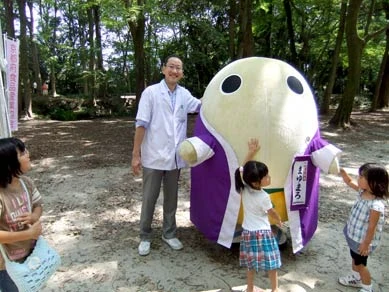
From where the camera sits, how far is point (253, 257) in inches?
111

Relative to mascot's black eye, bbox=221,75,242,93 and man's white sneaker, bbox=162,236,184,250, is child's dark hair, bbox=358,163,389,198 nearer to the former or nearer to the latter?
mascot's black eye, bbox=221,75,242,93

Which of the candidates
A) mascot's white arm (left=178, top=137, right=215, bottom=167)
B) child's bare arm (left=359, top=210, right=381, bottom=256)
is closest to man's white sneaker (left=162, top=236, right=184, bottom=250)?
mascot's white arm (left=178, top=137, right=215, bottom=167)

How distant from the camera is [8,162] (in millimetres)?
1962

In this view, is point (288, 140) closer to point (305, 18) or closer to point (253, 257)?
point (253, 257)

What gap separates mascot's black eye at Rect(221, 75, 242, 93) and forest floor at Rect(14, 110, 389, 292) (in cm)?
157

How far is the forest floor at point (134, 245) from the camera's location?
127 inches

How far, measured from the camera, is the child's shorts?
9.20ft

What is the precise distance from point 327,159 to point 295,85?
737mm

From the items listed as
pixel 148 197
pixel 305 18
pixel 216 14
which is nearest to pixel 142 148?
pixel 148 197

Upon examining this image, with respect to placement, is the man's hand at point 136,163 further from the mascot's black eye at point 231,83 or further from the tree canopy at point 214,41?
the tree canopy at point 214,41

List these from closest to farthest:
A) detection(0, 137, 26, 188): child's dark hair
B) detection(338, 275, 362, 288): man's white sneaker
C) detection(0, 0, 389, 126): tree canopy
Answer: detection(0, 137, 26, 188): child's dark hair < detection(338, 275, 362, 288): man's white sneaker < detection(0, 0, 389, 126): tree canopy

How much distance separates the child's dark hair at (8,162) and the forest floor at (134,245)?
5.04 feet

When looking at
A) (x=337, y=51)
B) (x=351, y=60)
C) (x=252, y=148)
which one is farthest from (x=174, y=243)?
(x=337, y=51)

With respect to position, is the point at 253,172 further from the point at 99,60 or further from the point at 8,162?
the point at 99,60
